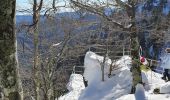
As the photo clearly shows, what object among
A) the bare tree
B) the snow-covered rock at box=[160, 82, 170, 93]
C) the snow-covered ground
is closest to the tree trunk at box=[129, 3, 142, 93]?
the bare tree

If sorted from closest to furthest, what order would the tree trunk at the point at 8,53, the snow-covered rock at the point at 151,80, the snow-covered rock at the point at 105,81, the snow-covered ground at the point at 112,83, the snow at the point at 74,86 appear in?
the tree trunk at the point at 8,53 < the snow-covered ground at the point at 112,83 < the snow-covered rock at the point at 151,80 < the snow-covered rock at the point at 105,81 < the snow at the point at 74,86

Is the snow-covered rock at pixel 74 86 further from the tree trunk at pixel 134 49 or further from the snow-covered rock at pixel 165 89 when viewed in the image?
the snow-covered rock at pixel 165 89

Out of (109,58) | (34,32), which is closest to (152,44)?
(109,58)

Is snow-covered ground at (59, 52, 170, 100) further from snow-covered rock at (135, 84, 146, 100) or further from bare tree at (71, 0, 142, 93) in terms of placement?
snow-covered rock at (135, 84, 146, 100)

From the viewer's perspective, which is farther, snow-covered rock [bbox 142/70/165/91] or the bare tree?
snow-covered rock [bbox 142/70/165/91]

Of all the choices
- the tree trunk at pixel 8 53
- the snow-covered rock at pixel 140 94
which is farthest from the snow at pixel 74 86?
the snow-covered rock at pixel 140 94

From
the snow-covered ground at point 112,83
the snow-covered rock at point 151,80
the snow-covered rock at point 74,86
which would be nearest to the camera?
the snow-covered ground at point 112,83

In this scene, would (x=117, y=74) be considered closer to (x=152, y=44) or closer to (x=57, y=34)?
(x=57, y=34)

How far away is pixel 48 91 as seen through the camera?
1719cm

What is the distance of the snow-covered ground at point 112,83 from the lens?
18188 mm

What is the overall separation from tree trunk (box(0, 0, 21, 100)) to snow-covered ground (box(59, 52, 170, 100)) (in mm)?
12040

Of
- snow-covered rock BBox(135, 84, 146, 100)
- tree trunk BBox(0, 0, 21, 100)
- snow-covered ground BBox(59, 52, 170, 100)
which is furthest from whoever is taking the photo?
snow-covered ground BBox(59, 52, 170, 100)

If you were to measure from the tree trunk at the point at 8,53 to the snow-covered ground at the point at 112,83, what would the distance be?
39.5 ft

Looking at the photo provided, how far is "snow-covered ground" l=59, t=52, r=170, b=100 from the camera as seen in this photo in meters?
18.2
